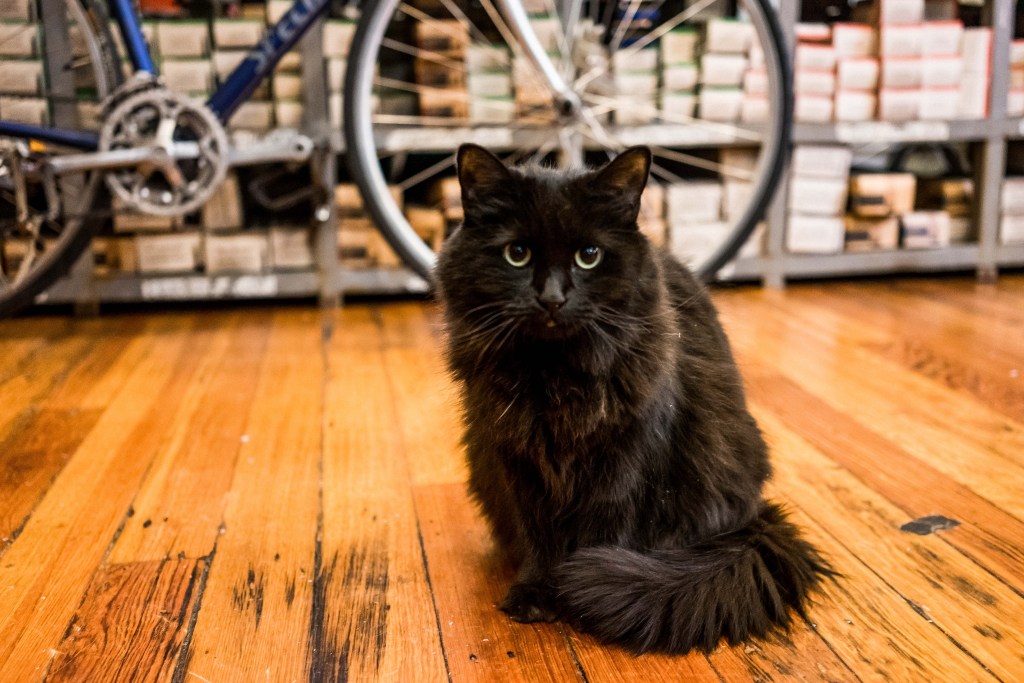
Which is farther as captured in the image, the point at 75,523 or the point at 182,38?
the point at 182,38

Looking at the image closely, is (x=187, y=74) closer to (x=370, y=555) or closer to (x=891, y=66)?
(x=370, y=555)

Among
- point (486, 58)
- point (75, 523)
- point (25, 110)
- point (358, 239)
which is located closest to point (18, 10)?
point (25, 110)

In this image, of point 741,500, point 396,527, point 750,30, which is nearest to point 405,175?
point 750,30

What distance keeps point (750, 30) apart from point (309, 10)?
4.15 ft

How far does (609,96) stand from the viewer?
2545 millimetres

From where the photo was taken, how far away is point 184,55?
239 centimetres

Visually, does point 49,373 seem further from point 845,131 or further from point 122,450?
point 845,131

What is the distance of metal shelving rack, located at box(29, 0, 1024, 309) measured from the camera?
2469mm

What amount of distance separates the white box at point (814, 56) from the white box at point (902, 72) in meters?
0.16

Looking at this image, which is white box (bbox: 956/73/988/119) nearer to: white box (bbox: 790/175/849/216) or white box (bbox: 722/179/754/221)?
white box (bbox: 790/175/849/216)

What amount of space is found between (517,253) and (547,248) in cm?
3

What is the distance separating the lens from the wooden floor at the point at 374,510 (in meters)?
0.95

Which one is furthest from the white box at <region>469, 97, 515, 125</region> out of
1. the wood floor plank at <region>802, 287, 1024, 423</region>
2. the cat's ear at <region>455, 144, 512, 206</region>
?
the cat's ear at <region>455, 144, 512, 206</region>

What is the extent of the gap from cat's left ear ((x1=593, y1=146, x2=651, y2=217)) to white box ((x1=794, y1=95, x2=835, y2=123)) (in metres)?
1.90
